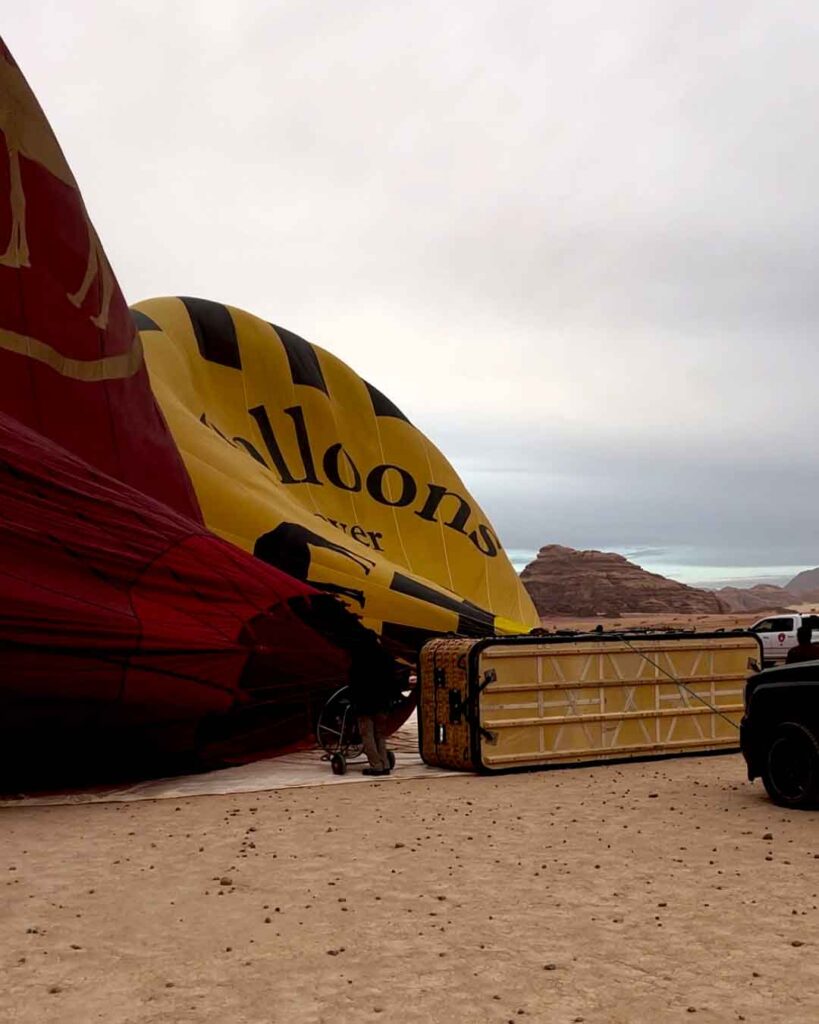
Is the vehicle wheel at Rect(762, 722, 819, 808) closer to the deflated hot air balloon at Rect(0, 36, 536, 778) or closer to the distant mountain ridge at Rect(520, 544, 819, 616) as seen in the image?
the deflated hot air balloon at Rect(0, 36, 536, 778)

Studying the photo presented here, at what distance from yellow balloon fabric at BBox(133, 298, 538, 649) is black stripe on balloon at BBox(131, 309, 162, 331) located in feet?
0.13

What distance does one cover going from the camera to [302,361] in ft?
65.1

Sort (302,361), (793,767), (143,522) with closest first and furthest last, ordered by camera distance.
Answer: (793,767), (143,522), (302,361)

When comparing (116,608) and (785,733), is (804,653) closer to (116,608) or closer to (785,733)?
(785,733)

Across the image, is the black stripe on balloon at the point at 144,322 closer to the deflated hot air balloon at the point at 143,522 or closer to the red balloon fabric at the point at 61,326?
the deflated hot air balloon at the point at 143,522

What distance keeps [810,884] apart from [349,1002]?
3310mm

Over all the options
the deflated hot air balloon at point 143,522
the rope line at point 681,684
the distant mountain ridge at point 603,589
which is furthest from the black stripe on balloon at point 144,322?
the distant mountain ridge at point 603,589

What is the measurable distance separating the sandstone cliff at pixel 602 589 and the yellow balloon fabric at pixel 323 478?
317 ft

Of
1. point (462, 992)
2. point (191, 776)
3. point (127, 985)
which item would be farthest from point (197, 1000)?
point (191, 776)

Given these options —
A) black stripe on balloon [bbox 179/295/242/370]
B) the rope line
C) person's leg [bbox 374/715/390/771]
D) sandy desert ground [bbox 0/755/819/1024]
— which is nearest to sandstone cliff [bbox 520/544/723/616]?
black stripe on balloon [bbox 179/295/242/370]

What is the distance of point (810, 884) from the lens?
6.75 m

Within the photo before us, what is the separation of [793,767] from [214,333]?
40.5ft

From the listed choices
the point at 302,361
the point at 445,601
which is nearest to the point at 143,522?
the point at 445,601

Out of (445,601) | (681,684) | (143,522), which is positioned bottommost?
(681,684)
